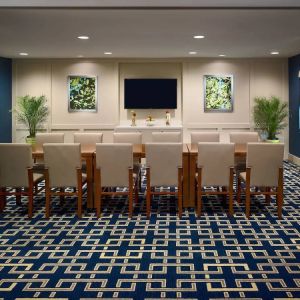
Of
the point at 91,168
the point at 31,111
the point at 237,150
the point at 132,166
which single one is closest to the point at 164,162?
the point at 132,166

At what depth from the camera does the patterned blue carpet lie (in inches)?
112

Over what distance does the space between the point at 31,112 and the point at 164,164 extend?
515 centimetres

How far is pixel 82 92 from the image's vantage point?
9.29 meters

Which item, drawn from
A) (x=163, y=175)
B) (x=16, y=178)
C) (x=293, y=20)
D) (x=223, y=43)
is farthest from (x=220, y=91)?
(x=16, y=178)

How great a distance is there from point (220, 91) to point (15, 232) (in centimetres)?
624

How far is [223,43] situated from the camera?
6949 mm

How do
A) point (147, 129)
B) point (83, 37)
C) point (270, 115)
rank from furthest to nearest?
point (147, 129) < point (270, 115) < point (83, 37)

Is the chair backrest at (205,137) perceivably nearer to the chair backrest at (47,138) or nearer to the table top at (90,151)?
the table top at (90,151)

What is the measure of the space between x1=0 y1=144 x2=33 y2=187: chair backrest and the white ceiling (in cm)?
147

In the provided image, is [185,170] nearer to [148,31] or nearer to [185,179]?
[185,179]

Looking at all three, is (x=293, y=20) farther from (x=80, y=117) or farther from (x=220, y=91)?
(x=80, y=117)

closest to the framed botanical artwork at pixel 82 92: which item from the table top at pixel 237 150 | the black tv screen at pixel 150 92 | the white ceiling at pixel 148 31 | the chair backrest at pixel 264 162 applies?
the black tv screen at pixel 150 92

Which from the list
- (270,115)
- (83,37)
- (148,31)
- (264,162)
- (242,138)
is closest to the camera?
(264,162)

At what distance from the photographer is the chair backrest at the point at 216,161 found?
15.1ft
